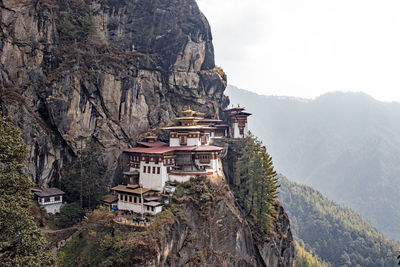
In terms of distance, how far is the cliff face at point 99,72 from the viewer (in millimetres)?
36781

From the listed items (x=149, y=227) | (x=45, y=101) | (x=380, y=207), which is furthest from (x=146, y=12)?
(x=380, y=207)

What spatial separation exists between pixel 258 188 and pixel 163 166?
577 inches

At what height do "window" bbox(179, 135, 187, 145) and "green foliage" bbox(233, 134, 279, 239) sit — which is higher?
"window" bbox(179, 135, 187, 145)

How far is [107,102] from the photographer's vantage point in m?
43.1

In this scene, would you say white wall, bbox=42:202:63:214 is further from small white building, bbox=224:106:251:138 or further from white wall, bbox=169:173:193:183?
small white building, bbox=224:106:251:138

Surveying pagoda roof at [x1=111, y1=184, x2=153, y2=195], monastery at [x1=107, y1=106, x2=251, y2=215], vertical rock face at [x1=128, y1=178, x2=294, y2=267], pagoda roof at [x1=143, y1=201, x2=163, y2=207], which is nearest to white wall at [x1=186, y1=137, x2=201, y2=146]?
monastery at [x1=107, y1=106, x2=251, y2=215]

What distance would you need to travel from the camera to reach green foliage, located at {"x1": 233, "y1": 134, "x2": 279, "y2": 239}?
4144cm

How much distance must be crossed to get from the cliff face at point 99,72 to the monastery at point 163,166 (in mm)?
4669

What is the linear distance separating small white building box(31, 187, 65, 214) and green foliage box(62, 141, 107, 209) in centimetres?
158

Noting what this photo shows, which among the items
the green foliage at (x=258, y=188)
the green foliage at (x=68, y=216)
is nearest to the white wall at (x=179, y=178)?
the green foliage at (x=258, y=188)

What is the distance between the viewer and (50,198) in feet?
114

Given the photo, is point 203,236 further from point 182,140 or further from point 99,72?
point 99,72

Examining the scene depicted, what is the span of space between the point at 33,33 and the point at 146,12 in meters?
20.5

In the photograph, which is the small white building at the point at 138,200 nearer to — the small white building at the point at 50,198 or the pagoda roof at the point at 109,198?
the pagoda roof at the point at 109,198
